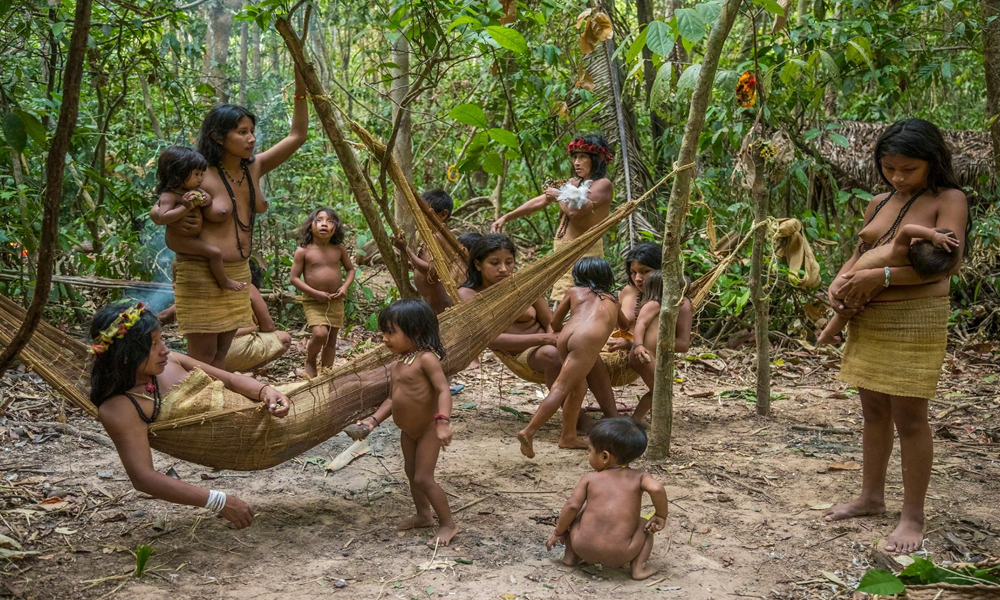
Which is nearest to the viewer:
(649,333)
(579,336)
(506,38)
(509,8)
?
(506,38)

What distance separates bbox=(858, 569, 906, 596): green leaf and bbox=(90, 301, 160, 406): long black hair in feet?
6.59

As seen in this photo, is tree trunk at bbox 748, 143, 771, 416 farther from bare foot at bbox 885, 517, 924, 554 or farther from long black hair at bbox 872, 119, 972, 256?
bare foot at bbox 885, 517, 924, 554

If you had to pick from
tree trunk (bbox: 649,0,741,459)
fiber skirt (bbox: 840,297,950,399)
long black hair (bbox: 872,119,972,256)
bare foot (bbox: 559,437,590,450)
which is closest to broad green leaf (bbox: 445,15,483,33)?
tree trunk (bbox: 649,0,741,459)

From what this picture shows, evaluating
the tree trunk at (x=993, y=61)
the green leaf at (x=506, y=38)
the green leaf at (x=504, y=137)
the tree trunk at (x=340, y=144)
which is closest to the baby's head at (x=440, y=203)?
the tree trunk at (x=340, y=144)

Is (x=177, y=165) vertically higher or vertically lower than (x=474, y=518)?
higher

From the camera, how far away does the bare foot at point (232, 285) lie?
3076mm

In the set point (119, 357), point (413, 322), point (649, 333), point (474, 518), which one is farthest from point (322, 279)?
point (119, 357)

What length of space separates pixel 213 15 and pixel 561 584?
5.86m

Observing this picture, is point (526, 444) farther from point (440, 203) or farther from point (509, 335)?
point (440, 203)

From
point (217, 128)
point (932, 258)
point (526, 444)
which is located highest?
point (217, 128)

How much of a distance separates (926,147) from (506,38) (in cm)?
135

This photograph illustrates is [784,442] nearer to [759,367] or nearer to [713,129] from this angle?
[759,367]

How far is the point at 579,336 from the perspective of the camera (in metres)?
3.32

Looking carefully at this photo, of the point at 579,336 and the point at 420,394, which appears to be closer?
the point at 420,394
